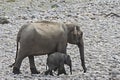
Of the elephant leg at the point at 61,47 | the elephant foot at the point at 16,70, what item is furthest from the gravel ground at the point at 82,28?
the elephant leg at the point at 61,47

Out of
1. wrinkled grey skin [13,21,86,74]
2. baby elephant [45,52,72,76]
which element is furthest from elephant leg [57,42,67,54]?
baby elephant [45,52,72,76]

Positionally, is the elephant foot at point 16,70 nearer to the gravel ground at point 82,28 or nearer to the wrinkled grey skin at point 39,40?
the wrinkled grey skin at point 39,40

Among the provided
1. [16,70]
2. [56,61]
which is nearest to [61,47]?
[56,61]

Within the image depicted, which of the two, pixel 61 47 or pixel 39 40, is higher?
pixel 39 40

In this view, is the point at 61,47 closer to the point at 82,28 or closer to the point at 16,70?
the point at 16,70

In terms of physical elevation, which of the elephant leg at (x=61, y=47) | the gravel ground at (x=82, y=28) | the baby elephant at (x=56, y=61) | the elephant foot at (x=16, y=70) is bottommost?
the gravel ground at (x=82, y=28)

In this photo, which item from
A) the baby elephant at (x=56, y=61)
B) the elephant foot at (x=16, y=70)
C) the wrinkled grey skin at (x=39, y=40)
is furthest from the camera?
the elephant foot at (x=16, y=70)

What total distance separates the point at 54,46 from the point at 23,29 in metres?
0.91

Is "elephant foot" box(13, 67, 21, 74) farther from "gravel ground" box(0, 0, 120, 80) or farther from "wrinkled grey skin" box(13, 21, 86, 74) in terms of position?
"gravel ground" box(0, 0, 120, 80)

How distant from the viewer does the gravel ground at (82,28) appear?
45.0 feet

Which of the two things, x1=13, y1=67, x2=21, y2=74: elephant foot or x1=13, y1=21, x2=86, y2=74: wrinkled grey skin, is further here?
x1=13, y1=67, x2=21, y2=74: elephant foot

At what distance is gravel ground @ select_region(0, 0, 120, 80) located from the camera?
13719 millimetres

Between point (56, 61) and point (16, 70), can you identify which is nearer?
point (56, 61)

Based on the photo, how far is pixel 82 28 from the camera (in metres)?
23.5
